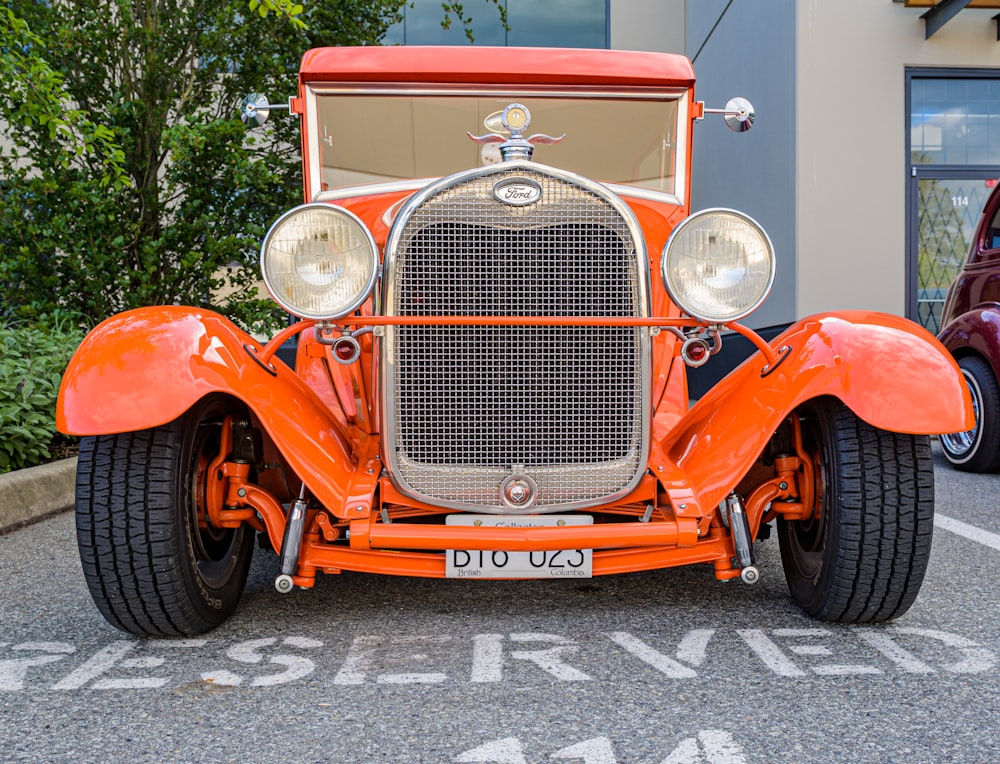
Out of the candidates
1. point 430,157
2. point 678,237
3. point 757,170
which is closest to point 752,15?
point 757,170

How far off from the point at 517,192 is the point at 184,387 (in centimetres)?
105

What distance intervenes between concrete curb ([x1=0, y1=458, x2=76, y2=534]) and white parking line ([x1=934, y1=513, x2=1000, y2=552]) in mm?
A: 4164

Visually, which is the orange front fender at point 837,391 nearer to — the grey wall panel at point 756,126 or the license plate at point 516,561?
the license plate at point 516,561

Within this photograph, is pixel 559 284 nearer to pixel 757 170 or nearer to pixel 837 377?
pixel 837 377

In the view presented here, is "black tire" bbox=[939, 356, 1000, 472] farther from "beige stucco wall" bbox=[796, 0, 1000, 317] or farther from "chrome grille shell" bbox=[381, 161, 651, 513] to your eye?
"chrome grille shell" bbox=[381, 161, 651, 513]

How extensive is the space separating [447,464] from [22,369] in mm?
3668

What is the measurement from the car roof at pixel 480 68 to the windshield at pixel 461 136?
0.21 feet

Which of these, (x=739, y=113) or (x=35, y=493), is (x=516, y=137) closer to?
(x=739, y=113)

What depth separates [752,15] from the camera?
940 centimetres

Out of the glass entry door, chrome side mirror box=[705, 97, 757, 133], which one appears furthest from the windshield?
the glass entry door

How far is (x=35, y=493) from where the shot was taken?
450 centimetres

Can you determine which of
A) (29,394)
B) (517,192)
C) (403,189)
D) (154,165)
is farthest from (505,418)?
(154,165)

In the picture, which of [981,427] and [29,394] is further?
[981,427]

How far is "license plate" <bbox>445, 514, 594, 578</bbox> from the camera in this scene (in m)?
2.53
